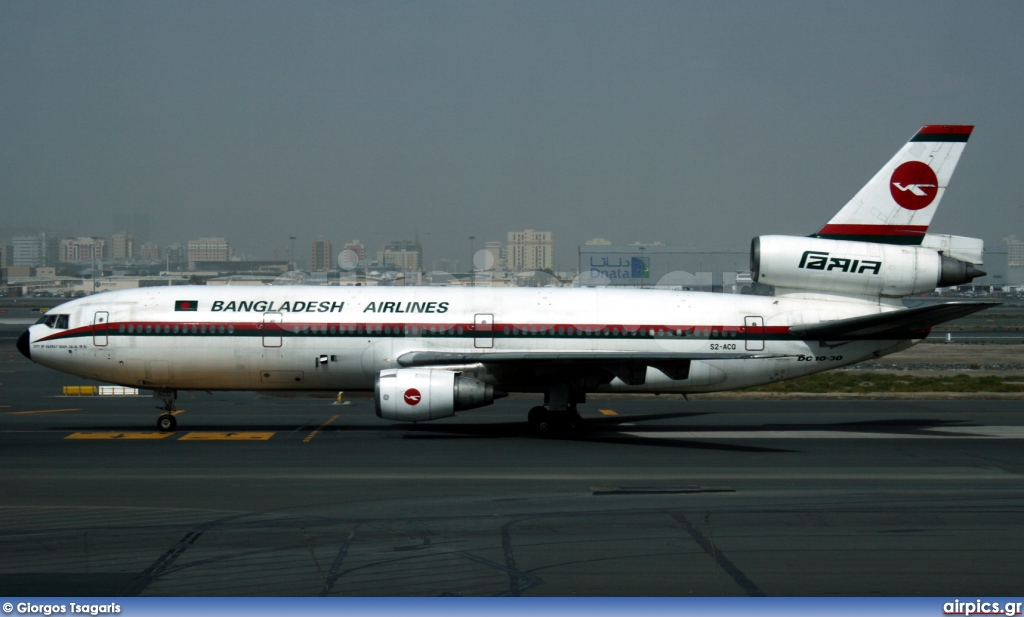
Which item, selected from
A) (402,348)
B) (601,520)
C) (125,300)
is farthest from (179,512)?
(125,300)

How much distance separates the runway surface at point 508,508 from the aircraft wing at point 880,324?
2.64m

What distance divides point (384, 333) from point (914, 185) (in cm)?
1465

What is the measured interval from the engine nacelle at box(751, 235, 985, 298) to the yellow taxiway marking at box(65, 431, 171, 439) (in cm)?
1640

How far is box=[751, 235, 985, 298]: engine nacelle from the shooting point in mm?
24047

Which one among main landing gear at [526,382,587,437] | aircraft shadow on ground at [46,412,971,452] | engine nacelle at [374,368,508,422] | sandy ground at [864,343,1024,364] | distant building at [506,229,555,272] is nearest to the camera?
engine nacelle at [374,368,508,422]

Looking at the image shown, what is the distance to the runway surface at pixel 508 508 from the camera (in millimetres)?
10562

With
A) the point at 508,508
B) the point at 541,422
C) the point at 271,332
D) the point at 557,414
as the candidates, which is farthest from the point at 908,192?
the point at 271,332

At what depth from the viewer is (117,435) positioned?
75.2 feet

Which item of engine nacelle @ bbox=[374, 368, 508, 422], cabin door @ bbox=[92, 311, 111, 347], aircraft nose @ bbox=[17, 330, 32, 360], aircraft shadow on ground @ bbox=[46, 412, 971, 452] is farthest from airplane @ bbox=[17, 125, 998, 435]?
engine nacelle @ bbox=[374, 368, 508, 422]

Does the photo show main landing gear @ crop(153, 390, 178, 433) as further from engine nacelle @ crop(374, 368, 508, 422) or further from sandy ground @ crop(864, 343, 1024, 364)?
sandy ground @ crop(864, 343, 1024, 364)

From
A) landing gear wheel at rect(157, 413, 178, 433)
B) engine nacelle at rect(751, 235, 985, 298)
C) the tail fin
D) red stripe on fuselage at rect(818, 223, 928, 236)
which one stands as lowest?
landing gear wheel at rect(157, 413, 178, 433)

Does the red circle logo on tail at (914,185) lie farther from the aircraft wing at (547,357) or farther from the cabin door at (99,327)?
the cabin door at (99,327)

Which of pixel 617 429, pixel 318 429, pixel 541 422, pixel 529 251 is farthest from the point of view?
pixel 529 251

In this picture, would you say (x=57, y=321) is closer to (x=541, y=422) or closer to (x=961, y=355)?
(x=541, y=422)
